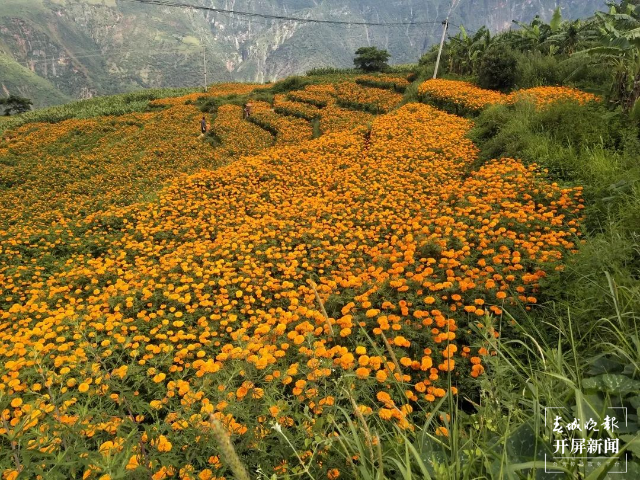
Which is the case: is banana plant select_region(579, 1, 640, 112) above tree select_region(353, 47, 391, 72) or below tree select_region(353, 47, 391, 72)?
below

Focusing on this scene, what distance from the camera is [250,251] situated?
6.22 metres

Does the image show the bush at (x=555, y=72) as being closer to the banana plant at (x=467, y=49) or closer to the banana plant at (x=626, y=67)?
the banana plant at (x=467, y=49)

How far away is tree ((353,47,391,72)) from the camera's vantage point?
38438 mm

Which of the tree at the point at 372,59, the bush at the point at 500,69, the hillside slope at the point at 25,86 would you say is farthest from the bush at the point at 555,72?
the hillside slope at the point at 25,86

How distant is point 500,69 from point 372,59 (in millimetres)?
24318

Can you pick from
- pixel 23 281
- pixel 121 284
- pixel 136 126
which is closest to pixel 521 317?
pixel 121 284

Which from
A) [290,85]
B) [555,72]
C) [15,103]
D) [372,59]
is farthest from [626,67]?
[15,103]

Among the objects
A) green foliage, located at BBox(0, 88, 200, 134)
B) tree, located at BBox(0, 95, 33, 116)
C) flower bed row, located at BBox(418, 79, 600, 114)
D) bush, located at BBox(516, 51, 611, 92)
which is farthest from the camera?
tree, located at BBox(0, 95, 33, 116)

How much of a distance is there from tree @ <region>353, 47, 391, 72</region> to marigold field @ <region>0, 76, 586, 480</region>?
95.6 ft

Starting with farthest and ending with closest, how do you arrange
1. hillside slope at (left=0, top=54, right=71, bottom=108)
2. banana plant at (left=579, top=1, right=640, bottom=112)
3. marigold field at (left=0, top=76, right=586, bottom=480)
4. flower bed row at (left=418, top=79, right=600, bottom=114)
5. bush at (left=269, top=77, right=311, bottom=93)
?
hillside slope at (left=0, top=54, right=71, bottom=108) < bush at (left=269, top=77, right=311, bottom=93) < flower bed row at (left=418, top=79, right=600, bottom=114) < banana plant at (left=579, top=1, right=640, bottom=112) < marigold field at (left=0, top=76, right=586, bottom=480)

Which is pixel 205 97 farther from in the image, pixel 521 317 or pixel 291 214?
pixel 521 317

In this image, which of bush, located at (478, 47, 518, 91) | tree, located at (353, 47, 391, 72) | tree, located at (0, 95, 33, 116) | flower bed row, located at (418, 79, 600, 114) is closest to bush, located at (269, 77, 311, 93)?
tree, located at (353, 47, 391, 72)

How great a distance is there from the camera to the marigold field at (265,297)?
2.15 m

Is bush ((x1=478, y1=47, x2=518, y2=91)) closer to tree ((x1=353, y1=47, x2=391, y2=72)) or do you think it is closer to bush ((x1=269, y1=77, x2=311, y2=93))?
bush ((x1=269, y1=77, x2=311, y2=93))
